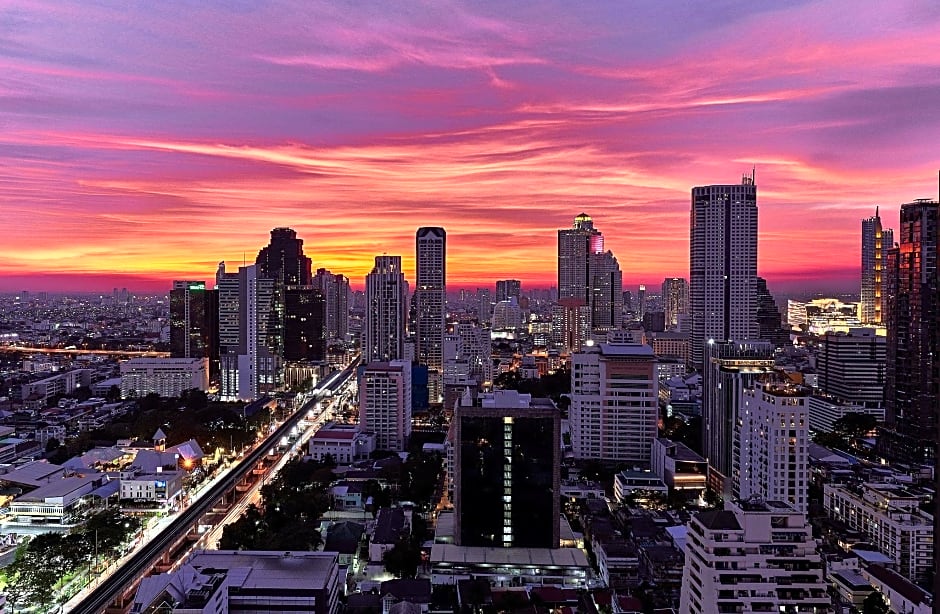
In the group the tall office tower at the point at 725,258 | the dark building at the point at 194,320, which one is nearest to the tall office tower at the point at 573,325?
the tall office tower at the point at 725,258

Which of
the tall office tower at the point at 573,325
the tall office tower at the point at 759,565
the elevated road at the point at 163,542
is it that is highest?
the tall office tower at the point at 573,325

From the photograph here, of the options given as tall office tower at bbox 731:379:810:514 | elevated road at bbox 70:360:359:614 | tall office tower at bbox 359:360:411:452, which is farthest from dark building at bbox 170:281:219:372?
tall office tower at bbox 731:379:810:514

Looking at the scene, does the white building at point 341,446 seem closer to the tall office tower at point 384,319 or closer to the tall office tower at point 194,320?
the tall office tower at point 384,319

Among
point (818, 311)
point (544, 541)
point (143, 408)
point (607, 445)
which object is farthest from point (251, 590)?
point (818, 311)

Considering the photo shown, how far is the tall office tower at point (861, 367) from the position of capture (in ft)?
91.8

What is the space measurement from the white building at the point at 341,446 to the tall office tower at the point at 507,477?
32.0ft

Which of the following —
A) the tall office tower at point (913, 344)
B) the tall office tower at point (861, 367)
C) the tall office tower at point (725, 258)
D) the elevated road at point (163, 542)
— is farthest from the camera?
the tall office tower at point (725, 258)

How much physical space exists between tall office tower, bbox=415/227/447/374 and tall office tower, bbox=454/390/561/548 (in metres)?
25.7

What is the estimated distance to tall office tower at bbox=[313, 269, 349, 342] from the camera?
60.4 metres

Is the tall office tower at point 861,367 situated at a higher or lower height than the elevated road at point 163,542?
higher

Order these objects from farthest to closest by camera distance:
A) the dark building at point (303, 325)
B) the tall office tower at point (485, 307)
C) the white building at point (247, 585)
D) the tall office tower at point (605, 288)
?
the tall office tower at point (485, 307)
the tall office tower at point (605, 288)
the dark building at point (303, 325)
the white building at point (247, 585)

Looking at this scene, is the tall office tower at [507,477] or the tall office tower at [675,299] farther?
the tall office tower at [675,299]

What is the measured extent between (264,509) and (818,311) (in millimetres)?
54127

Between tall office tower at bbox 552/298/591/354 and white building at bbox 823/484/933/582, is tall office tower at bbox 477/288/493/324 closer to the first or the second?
tall office tower at bbox 552/298/591/354
